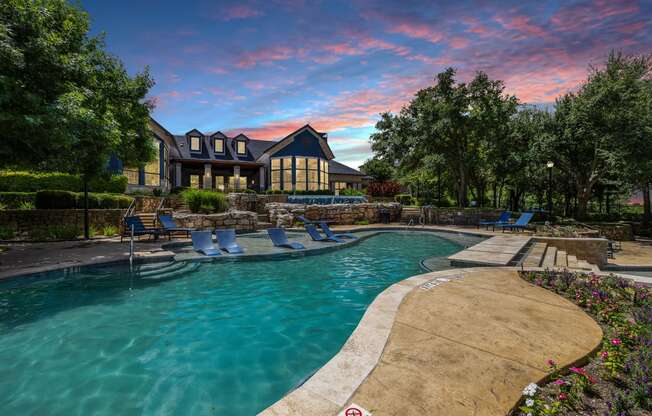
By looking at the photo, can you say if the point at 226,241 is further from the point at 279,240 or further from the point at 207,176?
the point at 207,176

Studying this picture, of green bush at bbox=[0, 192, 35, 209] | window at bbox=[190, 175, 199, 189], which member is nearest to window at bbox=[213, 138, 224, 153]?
window at bbox=[190, 175, 199, 189]

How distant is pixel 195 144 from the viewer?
32.9 meters

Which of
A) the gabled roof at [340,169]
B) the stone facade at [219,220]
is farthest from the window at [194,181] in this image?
the gabled roof at [340,169]

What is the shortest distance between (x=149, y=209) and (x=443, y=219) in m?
21.9

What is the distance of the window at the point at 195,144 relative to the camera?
32.8 m

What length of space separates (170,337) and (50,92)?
8.45 m

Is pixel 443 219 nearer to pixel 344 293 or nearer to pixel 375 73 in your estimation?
pixel 375 73

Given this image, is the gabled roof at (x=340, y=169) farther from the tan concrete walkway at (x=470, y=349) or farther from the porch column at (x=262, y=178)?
the tan concrete walkway at (x=470, y=349)

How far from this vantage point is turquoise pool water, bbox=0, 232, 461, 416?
3098 millimetres

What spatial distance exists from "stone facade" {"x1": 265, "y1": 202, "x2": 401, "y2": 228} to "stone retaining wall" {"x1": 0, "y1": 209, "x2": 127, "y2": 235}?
30.3 ft

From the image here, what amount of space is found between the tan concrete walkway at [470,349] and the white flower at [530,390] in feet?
0.31

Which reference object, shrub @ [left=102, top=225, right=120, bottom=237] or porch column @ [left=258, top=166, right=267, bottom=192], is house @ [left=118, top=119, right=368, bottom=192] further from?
shrub @ [left=102, top=225, right=120, bottom=237]

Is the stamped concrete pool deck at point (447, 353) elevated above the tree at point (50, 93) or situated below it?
below

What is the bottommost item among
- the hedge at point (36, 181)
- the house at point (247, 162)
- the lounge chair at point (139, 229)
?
the lounge chair at point (139, 229)
